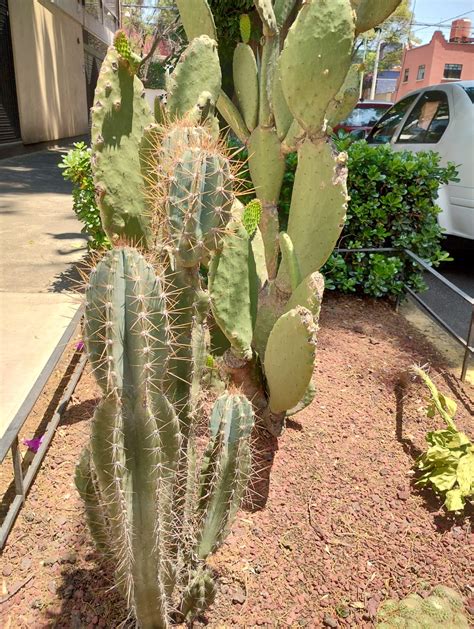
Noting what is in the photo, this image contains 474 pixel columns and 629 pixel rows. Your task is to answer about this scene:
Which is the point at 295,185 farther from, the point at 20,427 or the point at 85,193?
the point at 85,193

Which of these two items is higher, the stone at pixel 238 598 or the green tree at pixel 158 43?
the green tree at pixel 158 43

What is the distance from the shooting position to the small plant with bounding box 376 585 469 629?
1.90 m

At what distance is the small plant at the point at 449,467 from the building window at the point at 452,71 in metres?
40.4

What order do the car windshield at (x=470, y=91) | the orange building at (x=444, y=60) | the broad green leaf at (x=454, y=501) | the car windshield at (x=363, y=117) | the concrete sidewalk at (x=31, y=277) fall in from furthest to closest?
the orange building at (x=444, y=60) < the car windshield at (x=363, y=117) < the car windshield at (x=470, y=91) < the concrete sidewalk at (x=31, y=277) < the broad green leaf at (x=454, y=501)

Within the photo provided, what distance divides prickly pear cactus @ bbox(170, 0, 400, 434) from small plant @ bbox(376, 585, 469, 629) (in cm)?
88

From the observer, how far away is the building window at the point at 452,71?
36812 millimetres

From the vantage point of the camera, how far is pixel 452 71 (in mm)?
37219

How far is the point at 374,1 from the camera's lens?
297cm

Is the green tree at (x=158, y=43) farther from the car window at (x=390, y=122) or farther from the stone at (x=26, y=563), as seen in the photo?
the car window at (x=390, y=122)

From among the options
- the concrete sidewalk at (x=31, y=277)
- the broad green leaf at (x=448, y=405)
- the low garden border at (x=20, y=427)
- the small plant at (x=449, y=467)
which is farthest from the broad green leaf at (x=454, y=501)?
the concrete sidewalk at (x=31, y=277)

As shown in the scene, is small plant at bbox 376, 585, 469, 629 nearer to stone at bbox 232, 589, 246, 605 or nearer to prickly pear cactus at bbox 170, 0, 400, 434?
stone at bbox 232, 589, 246, 605

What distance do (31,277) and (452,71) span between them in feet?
130

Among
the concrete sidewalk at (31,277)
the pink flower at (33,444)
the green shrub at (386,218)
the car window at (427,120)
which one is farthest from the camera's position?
the car window at (427,120)

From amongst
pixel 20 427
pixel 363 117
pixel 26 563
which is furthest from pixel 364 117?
pixel 26 563
